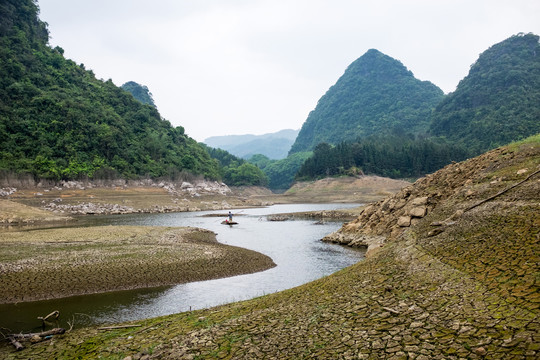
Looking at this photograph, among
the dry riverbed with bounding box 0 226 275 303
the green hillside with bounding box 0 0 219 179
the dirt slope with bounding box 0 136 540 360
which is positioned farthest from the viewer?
the green hillside with bounding box 0 0 219 179

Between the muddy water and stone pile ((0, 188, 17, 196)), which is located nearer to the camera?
the muddy water

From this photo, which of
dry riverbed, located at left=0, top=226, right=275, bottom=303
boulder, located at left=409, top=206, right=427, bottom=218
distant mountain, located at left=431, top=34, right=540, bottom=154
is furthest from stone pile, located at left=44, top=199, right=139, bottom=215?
distant mountain, located at left=431, top=34, right=540, bottom=154

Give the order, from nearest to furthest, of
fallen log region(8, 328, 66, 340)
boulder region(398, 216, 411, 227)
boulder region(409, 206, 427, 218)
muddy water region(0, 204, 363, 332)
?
fallen log region(8, 328, 66, 340) < muddy water region(0, 204, 363, 332) < boulder region(409, 206, 427, 218) < boulder region(398, 216, 411, 227)

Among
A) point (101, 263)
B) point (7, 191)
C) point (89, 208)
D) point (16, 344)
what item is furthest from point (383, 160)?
point (16, 344)

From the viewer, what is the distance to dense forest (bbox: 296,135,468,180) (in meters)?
147

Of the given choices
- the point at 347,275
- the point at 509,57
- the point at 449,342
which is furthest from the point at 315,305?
the point at 509,57

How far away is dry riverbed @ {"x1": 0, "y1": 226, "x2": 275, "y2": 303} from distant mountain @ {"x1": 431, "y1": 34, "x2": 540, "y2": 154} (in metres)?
146

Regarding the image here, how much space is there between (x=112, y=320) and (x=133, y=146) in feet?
401

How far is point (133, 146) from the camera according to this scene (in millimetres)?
126562

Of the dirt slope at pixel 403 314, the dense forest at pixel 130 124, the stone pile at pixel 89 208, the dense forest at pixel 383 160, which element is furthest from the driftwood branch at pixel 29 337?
the dense forest at pixel 383 160

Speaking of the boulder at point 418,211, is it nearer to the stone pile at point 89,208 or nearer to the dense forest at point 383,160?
the stone pile at point 89,208

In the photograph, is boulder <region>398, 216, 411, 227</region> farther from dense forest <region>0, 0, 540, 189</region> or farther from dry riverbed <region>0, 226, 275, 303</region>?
dense forest <region>0, 0, 540, 189</region>

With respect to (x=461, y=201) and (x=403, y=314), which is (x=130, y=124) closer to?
(x=461, y=201)

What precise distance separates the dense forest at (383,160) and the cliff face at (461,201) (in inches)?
4561
